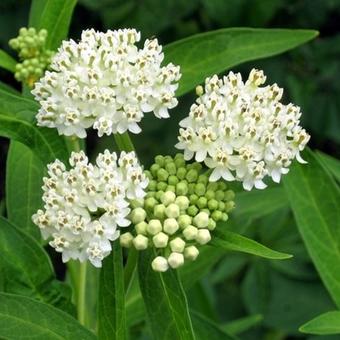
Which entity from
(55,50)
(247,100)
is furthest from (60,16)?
(247,100)

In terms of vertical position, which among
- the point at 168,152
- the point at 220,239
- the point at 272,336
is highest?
the point at 220,239

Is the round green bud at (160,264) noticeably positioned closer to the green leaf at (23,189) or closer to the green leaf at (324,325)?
the green leaf at (324,325)

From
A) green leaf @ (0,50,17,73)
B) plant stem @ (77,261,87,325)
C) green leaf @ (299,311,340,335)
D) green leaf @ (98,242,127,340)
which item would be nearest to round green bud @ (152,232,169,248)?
green leaf @ (98,242,127,340)

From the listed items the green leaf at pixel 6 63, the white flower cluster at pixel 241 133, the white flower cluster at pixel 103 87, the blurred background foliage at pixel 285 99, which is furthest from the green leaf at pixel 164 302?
the blurred background foliage at pixel 285 99

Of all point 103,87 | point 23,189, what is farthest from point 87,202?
point 23,189

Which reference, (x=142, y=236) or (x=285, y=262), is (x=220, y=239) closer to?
(x=142, y=236)

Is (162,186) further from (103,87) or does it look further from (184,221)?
(103,87)
